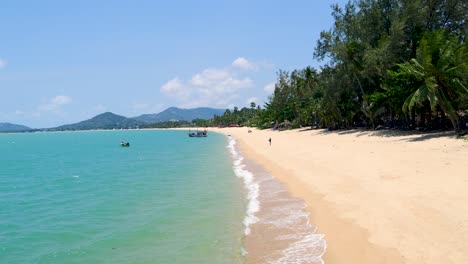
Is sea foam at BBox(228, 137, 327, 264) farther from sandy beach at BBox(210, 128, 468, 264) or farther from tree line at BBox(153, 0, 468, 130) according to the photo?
tree line at BBox(153, 0, 468, 130)

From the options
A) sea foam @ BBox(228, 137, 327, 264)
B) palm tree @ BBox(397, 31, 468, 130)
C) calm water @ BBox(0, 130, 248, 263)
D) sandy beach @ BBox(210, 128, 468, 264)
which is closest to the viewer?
sandy beach @ BBox(210, 128, 468, 264)

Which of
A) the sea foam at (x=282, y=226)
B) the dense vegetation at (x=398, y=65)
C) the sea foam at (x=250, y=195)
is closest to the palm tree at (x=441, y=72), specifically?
the dense vegetation at (x=398, y=65)

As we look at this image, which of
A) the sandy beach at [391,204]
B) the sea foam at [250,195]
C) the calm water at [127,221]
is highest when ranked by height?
the sandy beach at [391,204]

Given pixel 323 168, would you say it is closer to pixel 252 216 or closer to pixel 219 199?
pixel 219 199

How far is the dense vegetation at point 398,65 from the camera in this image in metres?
28.1

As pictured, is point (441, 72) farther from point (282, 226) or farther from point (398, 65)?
point (282, 226)

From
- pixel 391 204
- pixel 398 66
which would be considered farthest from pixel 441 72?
pixel 391 204

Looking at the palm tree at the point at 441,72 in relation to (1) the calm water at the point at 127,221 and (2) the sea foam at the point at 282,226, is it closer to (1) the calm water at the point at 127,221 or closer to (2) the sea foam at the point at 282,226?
(2) the sea foam at the point at 282,226

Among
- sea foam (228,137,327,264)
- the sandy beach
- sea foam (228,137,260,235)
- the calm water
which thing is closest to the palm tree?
Result: the sandy beach

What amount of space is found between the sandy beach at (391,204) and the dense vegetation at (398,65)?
7017 mm

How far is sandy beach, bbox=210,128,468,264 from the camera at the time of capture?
8406 millimetres

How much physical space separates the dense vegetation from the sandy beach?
7.02 meters

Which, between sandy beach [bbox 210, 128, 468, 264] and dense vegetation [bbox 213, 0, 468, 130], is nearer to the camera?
sandy beach [bbox 210, 128, 468, 264]

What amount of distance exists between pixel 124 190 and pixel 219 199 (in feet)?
24.5
